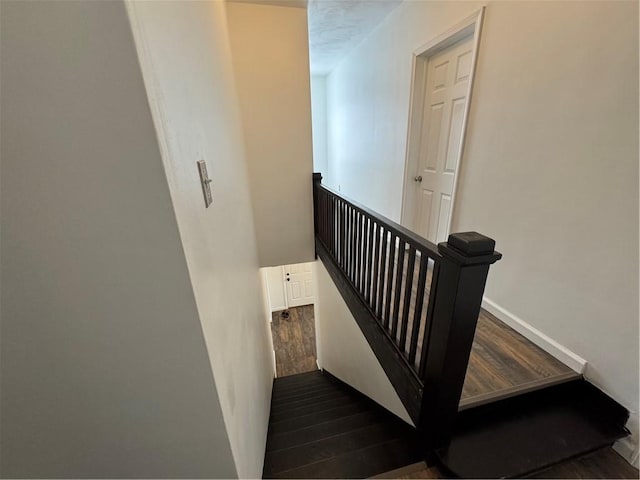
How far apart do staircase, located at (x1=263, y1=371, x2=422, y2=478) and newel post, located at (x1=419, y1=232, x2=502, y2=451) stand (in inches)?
15.8

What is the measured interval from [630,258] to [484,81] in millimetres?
1318

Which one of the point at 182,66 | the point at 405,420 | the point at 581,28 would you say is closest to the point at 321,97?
the point at 581,28

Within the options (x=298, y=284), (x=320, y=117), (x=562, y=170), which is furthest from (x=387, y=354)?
(x=320, y=117)

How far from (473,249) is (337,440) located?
1685 millimetres

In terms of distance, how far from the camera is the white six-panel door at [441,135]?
2.01 metres

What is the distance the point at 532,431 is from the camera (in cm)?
123

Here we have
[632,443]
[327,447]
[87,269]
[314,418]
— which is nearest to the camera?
[87,269]

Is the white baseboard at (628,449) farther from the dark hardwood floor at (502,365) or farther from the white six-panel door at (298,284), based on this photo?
the white six-panel door at (298,284)

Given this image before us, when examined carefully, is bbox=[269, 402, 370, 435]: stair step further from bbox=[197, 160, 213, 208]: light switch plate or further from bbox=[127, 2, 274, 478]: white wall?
bbox=[197, 160, 213, 208]: light switch plate

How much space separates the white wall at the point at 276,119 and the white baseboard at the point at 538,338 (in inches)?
72.2

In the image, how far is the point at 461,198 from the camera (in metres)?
2.00

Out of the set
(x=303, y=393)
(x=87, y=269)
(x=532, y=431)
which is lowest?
(x=303, y=393)

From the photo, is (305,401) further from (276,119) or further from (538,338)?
(276,119)

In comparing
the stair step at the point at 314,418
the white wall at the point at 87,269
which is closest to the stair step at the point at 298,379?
the stair step at the point at 314,418
